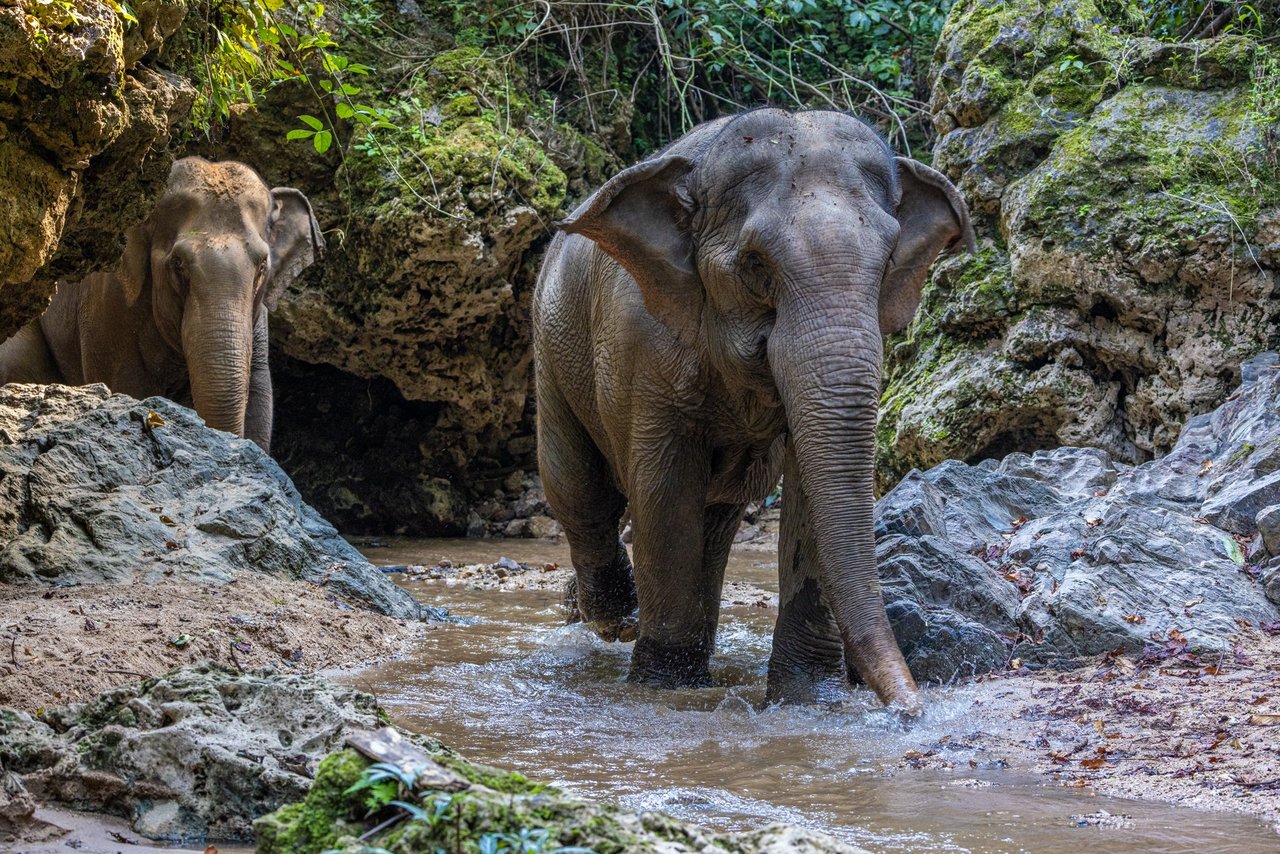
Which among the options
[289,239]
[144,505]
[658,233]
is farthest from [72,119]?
[289,239]

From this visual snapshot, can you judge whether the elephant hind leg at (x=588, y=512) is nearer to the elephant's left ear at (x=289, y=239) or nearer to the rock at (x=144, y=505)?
the rock at (x=144, y=505)

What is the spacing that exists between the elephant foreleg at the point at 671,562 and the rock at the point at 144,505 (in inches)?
80.6

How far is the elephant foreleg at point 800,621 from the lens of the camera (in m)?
5.92

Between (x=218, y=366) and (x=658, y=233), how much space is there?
191 inches

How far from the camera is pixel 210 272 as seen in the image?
9.77 metres

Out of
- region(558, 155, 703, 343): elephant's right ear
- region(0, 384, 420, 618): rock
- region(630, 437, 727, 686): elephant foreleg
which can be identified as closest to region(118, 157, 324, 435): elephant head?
region(0, 384, 420, 618): rock

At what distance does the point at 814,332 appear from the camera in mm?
5164

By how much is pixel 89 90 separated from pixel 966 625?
13.5ft

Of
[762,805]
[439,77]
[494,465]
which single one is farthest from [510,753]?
[494,465]

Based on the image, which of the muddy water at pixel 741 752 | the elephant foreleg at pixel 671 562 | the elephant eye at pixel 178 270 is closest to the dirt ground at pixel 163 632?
the muddy water at pixel 741 752

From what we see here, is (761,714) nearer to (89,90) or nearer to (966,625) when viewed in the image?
(966,625)

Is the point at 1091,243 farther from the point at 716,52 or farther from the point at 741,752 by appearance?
the point at 716,52

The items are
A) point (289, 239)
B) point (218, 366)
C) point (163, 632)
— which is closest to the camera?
point (163, 632)

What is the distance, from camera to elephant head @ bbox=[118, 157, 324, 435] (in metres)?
9.64
